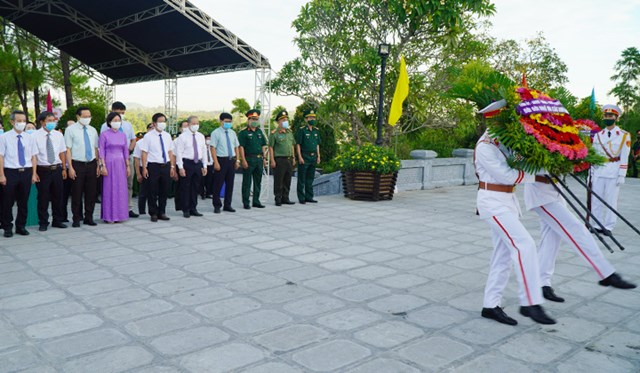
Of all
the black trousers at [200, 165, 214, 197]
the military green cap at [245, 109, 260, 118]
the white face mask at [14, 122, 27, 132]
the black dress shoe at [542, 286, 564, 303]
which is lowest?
the black dress shoe at [542, 286, 564, 303]

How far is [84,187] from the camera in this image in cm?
823

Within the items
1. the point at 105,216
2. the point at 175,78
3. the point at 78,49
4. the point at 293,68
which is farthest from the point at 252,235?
the point at 78,49

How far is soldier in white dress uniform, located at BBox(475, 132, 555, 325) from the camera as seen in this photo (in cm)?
390

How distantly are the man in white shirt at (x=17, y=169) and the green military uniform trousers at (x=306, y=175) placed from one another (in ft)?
16.5

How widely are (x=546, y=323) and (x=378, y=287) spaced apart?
159cm

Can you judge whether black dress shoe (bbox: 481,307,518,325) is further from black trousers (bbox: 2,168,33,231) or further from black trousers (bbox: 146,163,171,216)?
black trousers (bbox: 2,168,33,231)

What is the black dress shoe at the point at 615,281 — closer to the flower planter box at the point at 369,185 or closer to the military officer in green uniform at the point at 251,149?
the military officer in green uniform at the point at 251,149

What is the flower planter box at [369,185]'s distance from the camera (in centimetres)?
1127

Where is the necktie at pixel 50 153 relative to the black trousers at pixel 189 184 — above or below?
above

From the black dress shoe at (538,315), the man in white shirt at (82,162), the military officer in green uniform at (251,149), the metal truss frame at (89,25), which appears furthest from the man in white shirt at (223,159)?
the metal truss frame at (89,25)

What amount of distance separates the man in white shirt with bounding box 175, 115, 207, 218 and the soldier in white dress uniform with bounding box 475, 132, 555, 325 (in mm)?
6063

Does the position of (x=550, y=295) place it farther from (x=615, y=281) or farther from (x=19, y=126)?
Answer: (x=19, y=126)

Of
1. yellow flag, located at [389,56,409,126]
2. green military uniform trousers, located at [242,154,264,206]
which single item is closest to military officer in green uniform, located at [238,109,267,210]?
green military uniform trousers, located at [242,154,264,206]

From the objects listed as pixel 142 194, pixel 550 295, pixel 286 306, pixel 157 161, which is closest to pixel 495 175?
pixel 550 295
